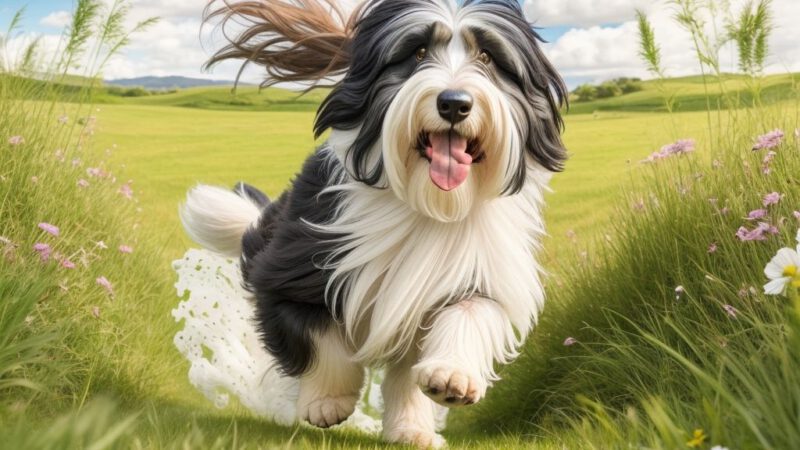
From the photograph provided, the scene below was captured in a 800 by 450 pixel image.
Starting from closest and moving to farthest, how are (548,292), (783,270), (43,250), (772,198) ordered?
(783,270), (772,198), (43,250), (548,292)

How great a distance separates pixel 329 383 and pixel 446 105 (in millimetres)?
1355

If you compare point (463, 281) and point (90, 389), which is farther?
point (90, 389)

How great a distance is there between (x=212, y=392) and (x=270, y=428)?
1244 millimetres

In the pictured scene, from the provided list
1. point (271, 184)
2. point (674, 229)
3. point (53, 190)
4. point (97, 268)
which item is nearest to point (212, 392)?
point (97, 268)

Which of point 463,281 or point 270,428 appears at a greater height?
point 463,281

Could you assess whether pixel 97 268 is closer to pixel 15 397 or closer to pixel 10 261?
pixel 10 261

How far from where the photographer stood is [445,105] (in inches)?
132

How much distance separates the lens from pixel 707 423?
97.9 inches

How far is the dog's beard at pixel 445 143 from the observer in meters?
3.38

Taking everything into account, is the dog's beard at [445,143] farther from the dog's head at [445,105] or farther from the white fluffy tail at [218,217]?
the white fluffy tail at [218,217]

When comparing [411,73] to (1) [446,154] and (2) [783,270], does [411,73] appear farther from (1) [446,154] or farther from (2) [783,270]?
(2) [783,270]

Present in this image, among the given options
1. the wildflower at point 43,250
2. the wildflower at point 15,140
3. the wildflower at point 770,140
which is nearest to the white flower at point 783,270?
the wildflower at point 770,140

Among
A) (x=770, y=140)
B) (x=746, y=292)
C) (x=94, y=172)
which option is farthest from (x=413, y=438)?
(x=94, y=172)

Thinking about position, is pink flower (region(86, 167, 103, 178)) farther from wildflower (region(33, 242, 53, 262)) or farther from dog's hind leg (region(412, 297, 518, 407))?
dog's hind leg (region(412, 297, 518, 407))
